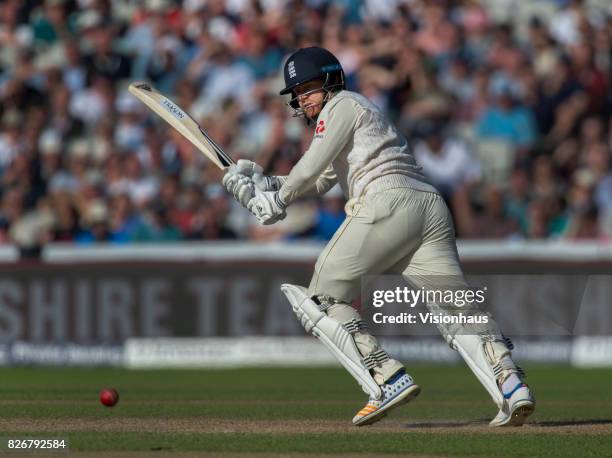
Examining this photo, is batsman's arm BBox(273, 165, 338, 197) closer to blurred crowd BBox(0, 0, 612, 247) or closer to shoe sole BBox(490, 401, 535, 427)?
shoe sole BBox(490, 401, 535, 427)

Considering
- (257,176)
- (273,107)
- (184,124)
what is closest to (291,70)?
(257,176)

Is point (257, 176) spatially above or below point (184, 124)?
below

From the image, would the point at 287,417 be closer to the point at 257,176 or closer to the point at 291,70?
the point at 257,176

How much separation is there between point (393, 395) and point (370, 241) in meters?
0.85

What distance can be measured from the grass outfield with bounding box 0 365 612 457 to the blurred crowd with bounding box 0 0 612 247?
293cm

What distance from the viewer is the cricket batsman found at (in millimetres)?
7215

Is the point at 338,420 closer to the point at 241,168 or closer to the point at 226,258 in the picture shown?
the point at 241,168

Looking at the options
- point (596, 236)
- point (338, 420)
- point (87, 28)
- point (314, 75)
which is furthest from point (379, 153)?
point (87, 28)

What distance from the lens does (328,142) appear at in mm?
7223

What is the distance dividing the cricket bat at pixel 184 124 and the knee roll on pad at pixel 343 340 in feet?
3.56

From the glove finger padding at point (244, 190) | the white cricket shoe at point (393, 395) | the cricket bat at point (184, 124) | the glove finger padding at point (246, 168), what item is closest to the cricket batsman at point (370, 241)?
Answer: the white cricket shoe at point (393, 395)

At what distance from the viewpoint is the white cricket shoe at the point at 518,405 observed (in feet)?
23.2

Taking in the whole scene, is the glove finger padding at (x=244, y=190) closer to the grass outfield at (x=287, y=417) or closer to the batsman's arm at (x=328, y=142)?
the batsman's arm at (x=328, y=142)

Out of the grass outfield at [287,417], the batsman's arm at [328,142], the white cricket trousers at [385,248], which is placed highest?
the batsman's arm at [328,142]
